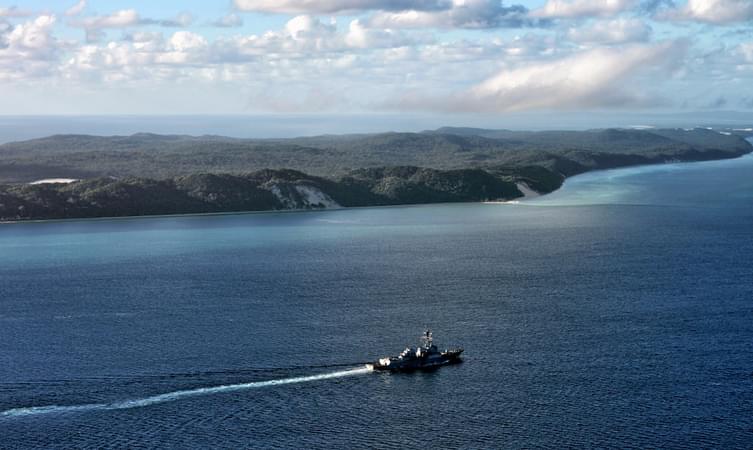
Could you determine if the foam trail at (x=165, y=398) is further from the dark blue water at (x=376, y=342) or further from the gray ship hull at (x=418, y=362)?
the gray ship hull at (x=418, y=362)

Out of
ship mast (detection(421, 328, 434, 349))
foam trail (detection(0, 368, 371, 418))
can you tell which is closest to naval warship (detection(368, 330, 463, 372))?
ship mast (detection(421, 328, 434, 349))

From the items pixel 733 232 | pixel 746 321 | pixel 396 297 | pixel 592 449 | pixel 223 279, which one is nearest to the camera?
pixel 592 449

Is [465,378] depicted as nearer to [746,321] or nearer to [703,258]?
[746,321]

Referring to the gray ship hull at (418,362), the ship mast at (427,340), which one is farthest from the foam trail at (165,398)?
the ship mast at (427,340)

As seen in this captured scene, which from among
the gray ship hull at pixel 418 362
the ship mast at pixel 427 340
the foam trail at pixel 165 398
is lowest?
the foam trail at pixel 165 398

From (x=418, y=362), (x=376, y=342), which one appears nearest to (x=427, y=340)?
(x=376, y=342)

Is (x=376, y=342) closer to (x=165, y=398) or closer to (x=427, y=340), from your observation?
(x=427, y=340)

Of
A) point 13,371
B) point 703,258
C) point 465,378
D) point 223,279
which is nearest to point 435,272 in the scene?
point 223,279
